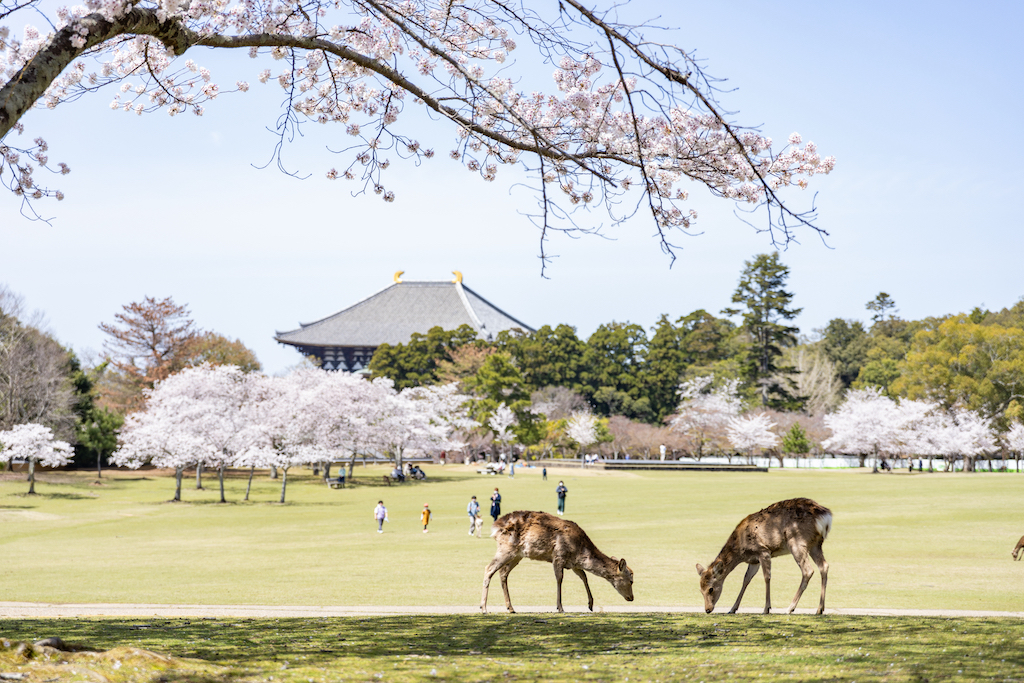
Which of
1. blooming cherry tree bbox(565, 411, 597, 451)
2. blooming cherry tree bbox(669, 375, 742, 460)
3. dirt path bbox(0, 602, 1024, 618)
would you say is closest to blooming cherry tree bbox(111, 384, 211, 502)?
dirt path bbox(0, 602, 1024, 618)

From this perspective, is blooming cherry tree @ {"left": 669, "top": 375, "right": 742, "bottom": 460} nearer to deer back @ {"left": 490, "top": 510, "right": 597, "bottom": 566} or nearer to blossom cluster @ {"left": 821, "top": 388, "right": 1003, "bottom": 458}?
blossom cluster @ {"left": 821, "top": 388, "right": 1003, "bottom": 458}

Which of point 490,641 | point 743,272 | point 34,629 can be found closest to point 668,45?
point 490,641

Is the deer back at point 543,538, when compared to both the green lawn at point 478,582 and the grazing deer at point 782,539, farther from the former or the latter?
the grazing deer at point 782,539

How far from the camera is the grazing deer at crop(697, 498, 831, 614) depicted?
9.91 metres

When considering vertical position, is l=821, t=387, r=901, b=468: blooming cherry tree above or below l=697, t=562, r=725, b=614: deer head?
above

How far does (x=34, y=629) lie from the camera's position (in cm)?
780

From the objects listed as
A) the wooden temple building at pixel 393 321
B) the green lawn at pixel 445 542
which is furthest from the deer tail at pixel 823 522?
the wooden temple building at pixel 393 321

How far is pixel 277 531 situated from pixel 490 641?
23430mm

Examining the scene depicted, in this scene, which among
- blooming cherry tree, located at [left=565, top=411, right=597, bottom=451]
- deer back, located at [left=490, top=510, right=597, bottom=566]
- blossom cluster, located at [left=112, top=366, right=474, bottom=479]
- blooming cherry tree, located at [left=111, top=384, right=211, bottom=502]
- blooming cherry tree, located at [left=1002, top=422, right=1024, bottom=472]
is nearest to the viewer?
deer back, located at [left=490, top=510, right=597, bottom=566]

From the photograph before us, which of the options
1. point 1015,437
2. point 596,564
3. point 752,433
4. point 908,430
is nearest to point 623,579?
point 596,564

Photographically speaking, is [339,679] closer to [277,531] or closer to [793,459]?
[277,531]

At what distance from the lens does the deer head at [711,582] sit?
10.3m

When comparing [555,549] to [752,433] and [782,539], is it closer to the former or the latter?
[782,539]

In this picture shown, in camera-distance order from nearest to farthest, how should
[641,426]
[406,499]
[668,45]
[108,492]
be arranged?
[668,45], [406,499], [108,492], [641,426]
